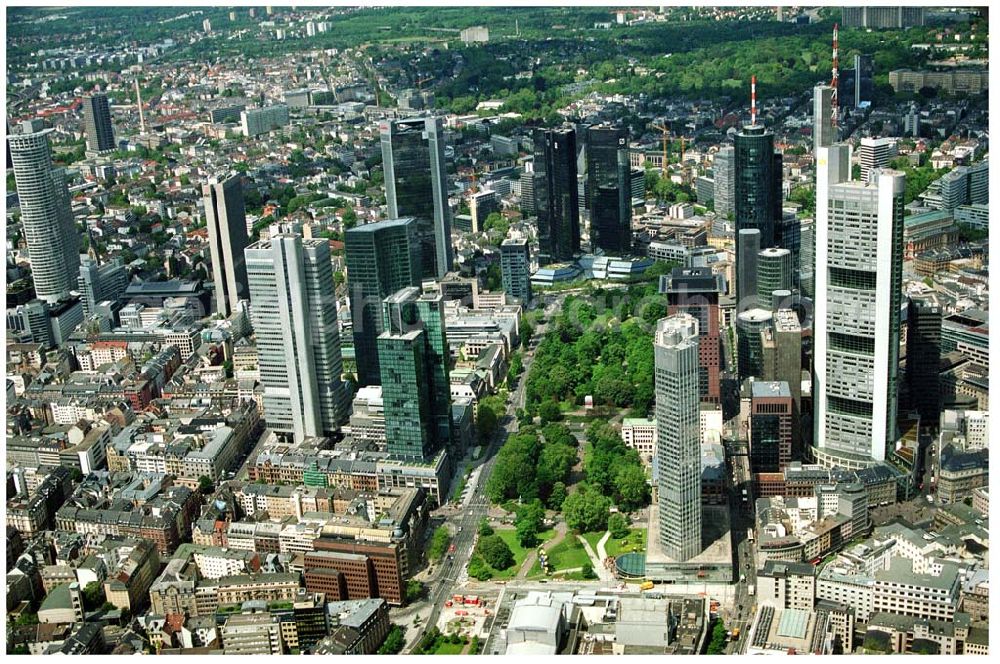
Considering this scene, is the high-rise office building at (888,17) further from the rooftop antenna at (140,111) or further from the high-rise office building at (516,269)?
the rooftop antenna at (140,111)

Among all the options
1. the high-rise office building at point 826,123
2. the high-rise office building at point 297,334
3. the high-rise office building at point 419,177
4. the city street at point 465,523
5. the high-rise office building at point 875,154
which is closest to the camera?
the city street at point 465,523

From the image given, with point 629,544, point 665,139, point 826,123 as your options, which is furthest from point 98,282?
point 665,139

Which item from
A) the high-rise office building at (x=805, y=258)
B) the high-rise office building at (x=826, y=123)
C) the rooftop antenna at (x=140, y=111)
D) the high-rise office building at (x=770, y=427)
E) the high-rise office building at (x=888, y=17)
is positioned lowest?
the high-rise office building at (x=770, y=427)

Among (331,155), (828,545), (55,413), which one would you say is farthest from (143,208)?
(828,545)

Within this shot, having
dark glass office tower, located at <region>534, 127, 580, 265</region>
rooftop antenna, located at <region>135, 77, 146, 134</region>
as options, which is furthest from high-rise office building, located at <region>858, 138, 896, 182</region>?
rooftop antenna, located at <region>135, 77, 146, 134</region>

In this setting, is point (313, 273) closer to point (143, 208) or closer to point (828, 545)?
point (828, 545)

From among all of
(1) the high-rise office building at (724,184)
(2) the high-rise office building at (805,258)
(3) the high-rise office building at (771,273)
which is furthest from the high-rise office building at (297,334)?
(1) the high-rise office building at (724,184)
